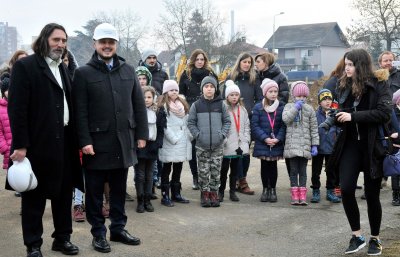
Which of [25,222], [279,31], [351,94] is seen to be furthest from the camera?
[279,31]

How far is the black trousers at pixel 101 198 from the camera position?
5.30 metres

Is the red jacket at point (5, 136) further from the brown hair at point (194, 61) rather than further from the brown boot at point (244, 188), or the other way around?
the brown boot at point (244, 188)

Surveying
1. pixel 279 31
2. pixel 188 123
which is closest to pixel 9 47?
pixel 279 31

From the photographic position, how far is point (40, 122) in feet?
15.9

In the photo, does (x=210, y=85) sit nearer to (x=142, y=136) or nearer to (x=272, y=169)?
(x=272, y=169)

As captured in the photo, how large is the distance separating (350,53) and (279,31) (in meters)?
78.5

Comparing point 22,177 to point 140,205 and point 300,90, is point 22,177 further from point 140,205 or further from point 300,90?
point 300,90

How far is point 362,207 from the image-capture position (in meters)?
7.19

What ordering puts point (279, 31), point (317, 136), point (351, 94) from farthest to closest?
point (279, 31) → point (317, 136) → point (351, 94)

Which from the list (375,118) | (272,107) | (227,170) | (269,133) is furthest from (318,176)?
(375,118)

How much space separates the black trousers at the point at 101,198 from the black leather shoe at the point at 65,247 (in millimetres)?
240

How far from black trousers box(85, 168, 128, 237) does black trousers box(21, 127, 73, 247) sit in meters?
0.20

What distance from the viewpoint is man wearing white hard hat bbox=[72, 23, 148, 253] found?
5160mm

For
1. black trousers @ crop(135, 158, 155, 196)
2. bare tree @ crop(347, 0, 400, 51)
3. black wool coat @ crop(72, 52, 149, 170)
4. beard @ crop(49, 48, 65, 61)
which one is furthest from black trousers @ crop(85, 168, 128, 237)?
bare tree @ crop(347, 0, 400, 51)
